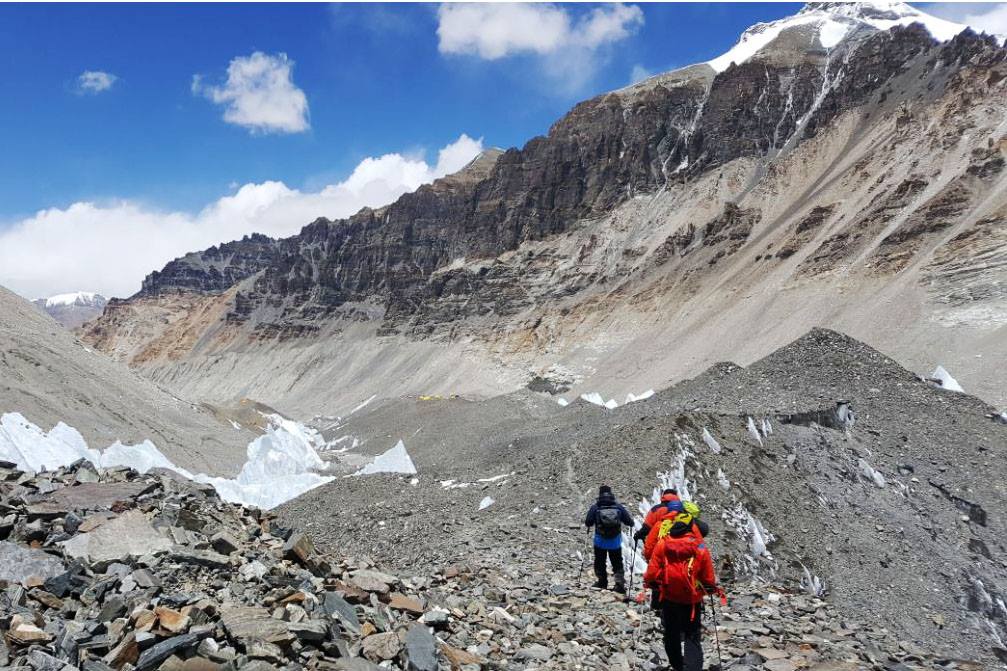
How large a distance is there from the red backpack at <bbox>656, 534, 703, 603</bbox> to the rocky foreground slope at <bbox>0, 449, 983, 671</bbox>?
93 centimetres

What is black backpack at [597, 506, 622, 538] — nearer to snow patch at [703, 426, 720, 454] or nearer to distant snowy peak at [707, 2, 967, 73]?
snow patch at [703, 426, 720, 454]

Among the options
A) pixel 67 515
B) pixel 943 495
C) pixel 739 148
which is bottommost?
pixel 943 495

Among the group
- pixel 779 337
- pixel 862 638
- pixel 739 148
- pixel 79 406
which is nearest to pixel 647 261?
pixel 739 148

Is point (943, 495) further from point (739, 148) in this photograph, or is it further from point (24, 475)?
point (739, 148)

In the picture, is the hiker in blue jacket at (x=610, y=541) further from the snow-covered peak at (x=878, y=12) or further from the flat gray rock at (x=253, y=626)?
the snow-covered peak at (x=878, y=12)

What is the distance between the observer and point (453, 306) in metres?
106

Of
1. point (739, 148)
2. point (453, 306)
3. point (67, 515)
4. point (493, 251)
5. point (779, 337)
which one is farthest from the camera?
point (493, 251)

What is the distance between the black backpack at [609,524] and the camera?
30.6 feet

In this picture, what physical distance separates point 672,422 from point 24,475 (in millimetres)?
12558

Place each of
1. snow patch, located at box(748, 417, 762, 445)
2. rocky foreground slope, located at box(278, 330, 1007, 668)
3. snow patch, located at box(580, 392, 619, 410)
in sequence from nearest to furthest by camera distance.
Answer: rocky foreground slope, located at box(278, 330, 1007, 668), snow patch, located at box(748, 417, 762, 445), snow patch, located at box(580, 392, 619, 410)

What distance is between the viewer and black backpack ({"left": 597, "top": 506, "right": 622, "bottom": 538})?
933cm

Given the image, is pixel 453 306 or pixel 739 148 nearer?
pixel 739 148

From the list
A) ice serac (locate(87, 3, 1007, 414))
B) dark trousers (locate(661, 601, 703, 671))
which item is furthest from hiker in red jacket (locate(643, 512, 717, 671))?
ice serac (locate(87, 3, 1007, 414))

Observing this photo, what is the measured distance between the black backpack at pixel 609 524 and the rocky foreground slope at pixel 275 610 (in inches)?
32.4
